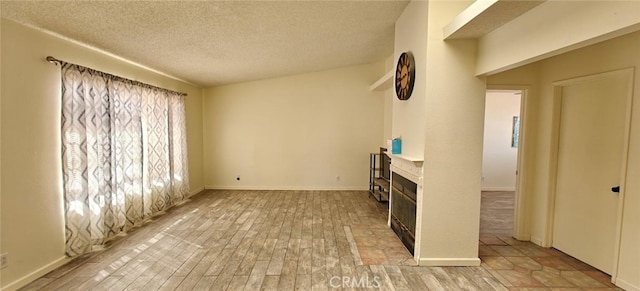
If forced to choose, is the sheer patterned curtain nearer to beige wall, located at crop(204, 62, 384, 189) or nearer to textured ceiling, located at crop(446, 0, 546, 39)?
beige wall, located at crop(204, 62, 384, 189)

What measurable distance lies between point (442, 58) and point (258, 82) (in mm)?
4412

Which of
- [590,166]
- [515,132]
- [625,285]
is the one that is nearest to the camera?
[625,285]

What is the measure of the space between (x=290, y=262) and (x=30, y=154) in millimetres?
2566

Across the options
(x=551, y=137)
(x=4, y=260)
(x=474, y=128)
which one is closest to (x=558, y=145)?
(x=551, y=137)

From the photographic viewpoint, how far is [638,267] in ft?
7.42

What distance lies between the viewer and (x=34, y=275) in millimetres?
2436

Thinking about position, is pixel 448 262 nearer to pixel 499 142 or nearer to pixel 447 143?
pixel 447 143

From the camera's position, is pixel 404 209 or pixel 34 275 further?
pixel 404 209

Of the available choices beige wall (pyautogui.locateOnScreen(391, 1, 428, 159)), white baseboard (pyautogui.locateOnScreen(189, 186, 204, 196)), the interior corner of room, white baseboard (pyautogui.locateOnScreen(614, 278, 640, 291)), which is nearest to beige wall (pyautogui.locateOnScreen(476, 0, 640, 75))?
the interior corner of room

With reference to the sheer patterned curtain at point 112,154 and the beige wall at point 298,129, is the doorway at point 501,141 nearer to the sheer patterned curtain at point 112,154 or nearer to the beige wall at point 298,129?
the beige wall at point 298,129

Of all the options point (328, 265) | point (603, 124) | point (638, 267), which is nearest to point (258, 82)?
point (328, 265)

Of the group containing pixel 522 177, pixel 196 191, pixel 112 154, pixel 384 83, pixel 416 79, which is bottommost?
pixel 196 191

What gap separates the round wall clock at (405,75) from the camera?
119 inches

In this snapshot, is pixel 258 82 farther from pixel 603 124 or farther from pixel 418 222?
pixel 603 124
